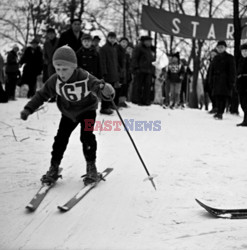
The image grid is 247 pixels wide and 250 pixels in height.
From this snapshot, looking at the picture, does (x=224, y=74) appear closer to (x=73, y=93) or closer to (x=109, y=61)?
(x=109, y=61)

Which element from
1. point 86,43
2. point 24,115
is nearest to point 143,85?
→ point 86,43

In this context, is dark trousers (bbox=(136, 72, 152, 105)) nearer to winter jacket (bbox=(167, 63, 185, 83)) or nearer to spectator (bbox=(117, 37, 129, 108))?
spectator (bbox=(117, 37, 129, 108))

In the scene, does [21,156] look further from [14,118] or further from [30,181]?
[14,118]

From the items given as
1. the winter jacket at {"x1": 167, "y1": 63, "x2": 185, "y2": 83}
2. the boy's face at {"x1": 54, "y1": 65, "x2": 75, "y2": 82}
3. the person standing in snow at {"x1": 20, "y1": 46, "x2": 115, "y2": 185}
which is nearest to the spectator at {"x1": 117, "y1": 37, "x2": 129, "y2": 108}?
the winter jacket at {"x1": 167, "y1": 63, "x2": 185, "y2": 83}

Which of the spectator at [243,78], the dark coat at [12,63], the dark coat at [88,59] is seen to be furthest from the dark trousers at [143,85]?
the dark coat at [12,63]

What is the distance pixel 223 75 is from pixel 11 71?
638 cm

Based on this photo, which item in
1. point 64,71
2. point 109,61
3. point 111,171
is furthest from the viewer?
point 109,61

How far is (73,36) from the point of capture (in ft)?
28.3

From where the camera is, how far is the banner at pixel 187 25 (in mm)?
11398

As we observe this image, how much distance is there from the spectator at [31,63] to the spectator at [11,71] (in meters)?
0.36

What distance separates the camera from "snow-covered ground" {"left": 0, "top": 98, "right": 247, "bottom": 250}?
2.58m

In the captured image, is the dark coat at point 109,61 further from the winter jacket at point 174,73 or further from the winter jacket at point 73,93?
the winter jacket at point 73,93

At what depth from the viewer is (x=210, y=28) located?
11500 millimetres

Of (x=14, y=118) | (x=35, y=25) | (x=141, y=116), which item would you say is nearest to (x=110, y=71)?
(x=141, y=116)
